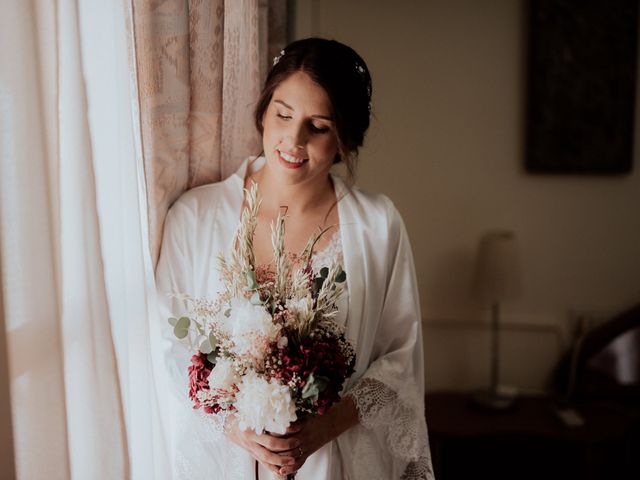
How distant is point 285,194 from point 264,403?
655 millimetres

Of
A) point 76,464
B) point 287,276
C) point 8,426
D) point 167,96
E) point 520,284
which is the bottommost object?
point 520,284

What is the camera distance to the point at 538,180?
116 inches

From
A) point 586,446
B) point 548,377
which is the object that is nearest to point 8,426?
point 586,446

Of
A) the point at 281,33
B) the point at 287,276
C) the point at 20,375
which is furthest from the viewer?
the point at 281,33

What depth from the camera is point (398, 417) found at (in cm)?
152

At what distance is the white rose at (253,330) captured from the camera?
3.38 feet

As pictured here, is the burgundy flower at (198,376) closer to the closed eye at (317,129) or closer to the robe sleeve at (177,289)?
the robe sleeve at (177,289)

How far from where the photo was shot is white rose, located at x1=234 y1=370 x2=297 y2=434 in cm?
101

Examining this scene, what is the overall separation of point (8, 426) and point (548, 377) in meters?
2.74

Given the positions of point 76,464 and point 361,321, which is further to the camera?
point 361,321

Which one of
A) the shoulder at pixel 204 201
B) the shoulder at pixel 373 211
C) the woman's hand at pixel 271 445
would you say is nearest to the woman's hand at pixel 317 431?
the woman's hand at pixel 271 445

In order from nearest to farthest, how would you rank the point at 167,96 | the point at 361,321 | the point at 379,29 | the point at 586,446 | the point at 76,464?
the point at 76,464
the point at 167,96
the point at 361,321
the point at 586,446
the point at 379,29

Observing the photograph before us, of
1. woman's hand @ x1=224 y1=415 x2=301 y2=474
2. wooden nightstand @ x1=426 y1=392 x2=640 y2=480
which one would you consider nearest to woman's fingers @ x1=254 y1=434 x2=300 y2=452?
Answer: woman's hand @ x1=224 y1=415 x2=301 y2=474

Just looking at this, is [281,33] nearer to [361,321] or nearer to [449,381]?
[361,321]
